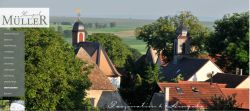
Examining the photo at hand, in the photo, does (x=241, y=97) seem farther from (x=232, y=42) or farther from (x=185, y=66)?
(x=185, y=66)

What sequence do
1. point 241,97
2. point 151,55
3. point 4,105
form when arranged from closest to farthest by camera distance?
point 4,105, point 241,97, point 151,55

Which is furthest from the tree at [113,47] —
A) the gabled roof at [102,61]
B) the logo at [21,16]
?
the logo at [21,16]

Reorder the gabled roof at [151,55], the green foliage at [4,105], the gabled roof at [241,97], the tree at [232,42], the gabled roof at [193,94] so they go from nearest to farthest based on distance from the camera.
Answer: the tree at [232,42], the green foliage at [4,105], the gabled roof at [241,97], the gabled roof at [193,94], the gabled roof at [151,55]

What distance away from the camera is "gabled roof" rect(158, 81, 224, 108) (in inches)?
1284

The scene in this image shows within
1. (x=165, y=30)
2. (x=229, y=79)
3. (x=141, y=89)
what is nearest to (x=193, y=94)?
(x=141, y=89)

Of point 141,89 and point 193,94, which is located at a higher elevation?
point 193,94

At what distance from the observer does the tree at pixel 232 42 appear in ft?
66.4

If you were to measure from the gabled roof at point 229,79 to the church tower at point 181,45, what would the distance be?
15453 mm

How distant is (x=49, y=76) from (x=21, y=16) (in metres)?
5.57

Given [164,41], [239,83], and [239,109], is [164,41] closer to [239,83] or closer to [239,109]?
[239,83]

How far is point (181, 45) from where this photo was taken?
2478 inches

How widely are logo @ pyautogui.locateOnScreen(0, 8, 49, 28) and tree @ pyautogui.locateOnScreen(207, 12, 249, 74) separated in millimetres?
5890

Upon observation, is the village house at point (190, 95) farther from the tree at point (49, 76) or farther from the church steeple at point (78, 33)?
the church steeple at point (78, 33)

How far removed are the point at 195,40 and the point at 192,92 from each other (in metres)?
27.1
